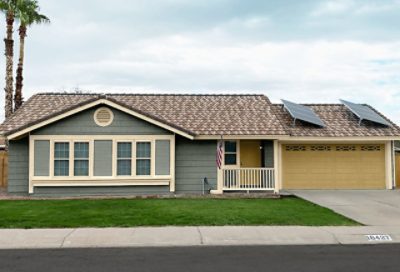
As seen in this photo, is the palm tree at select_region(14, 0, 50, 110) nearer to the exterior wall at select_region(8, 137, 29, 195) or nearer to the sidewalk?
the exterior wall at select_region(8, 137, 29, 195)

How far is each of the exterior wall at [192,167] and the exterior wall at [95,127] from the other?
119 cm

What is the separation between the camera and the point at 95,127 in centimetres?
1816

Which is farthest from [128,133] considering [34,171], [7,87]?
[7,87]

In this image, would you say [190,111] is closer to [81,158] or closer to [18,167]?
[81,158]

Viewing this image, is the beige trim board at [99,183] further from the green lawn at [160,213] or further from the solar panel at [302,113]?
the solar panel at [302,113]

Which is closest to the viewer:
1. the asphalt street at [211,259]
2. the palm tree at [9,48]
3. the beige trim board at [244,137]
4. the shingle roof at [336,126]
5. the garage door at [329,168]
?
the asphalt street at [211,259]

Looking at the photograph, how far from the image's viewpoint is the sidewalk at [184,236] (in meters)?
9.73

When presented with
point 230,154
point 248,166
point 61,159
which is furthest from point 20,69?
point 248,166

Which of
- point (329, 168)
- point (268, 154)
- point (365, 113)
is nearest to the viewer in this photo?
point (268, 154)

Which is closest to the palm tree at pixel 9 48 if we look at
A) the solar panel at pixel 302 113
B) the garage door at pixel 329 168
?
the solar panel at pixel 302 113

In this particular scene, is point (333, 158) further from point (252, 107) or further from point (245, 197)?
point (245, 197)

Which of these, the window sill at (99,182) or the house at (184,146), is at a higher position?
the house at (184,146)

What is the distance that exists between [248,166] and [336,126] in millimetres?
4797

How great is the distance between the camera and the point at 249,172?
20.0 m
